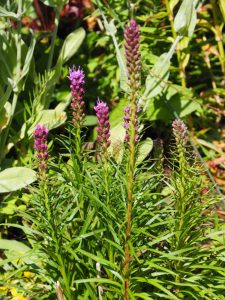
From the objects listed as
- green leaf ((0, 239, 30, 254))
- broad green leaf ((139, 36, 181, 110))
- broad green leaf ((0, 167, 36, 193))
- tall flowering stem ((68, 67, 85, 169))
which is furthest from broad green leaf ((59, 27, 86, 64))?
tall flowering stem ((68, 67, 85, 169))

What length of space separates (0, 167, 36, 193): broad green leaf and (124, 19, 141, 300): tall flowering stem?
89 centimetres

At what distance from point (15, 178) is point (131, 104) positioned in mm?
1234

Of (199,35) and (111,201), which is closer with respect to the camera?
(111,201)

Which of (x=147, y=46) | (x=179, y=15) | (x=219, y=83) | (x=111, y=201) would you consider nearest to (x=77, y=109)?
(x=111, y=201)

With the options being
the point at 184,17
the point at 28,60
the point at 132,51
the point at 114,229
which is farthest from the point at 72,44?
the point at 132,51

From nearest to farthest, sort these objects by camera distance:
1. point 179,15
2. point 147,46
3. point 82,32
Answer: point 179,15, point 82,32, point 147,46

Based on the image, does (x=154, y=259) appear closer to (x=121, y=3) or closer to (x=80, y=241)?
(x=80, y=241)

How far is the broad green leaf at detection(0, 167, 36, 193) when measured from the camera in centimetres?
265

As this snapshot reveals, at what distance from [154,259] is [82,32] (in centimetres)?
171

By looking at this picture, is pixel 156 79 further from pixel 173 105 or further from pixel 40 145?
pixel 40 145

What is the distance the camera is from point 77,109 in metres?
1.97

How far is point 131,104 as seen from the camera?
5.16ft

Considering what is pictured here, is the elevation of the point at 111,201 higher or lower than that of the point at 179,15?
lower

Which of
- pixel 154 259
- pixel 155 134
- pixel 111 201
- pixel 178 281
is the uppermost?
pixel 111 201
